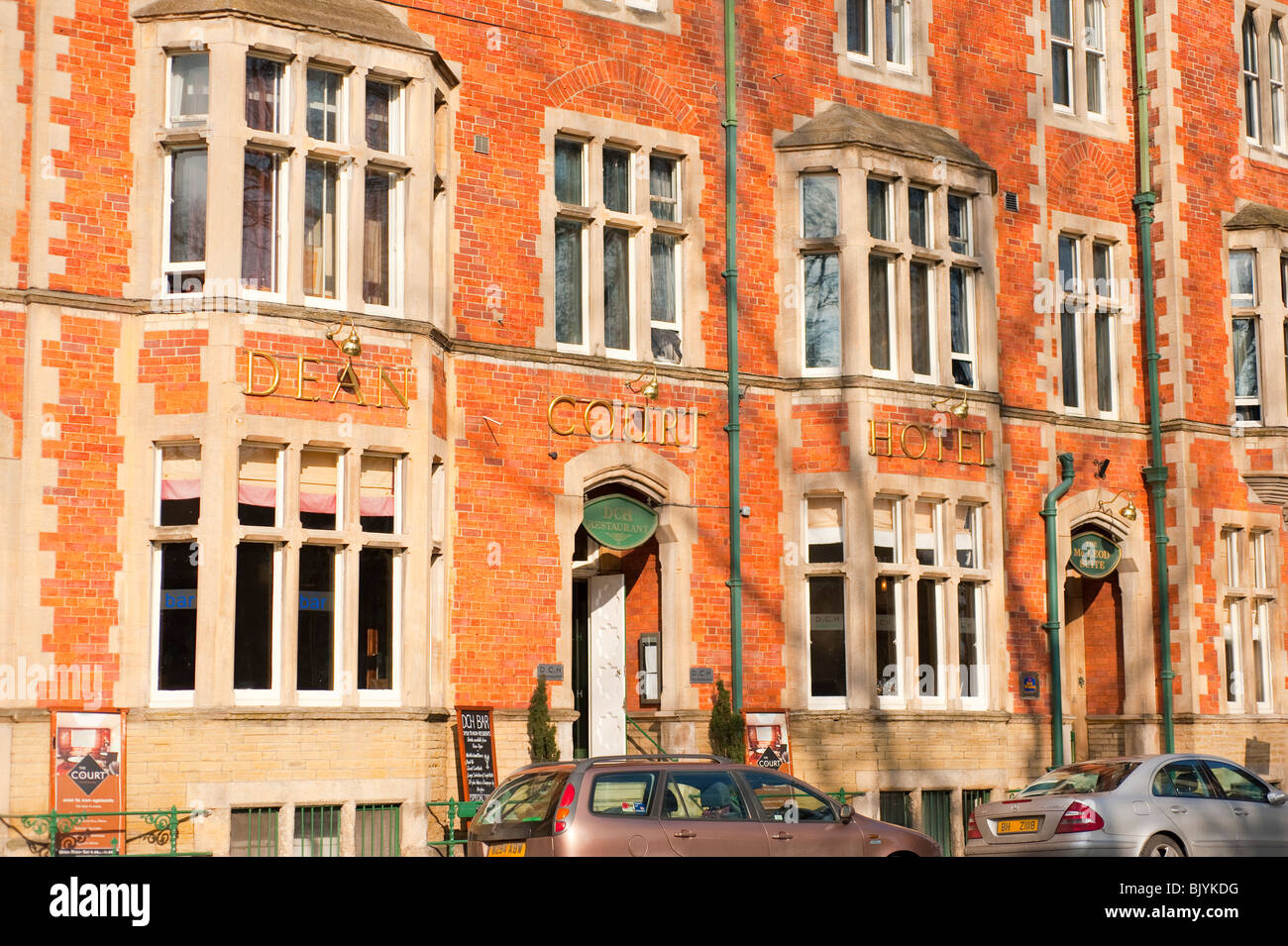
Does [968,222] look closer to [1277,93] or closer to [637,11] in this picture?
[637,11]

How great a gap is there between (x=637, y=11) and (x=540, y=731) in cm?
887

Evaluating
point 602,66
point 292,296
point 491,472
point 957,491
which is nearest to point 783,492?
point 957,491

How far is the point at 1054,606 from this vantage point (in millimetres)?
22891

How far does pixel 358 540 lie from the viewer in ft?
57.3

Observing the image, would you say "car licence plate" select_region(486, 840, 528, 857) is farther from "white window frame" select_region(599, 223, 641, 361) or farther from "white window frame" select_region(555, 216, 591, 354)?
"white window frame" select_region(599, 223, 641, 361)

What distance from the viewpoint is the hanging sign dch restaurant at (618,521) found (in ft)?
66.3

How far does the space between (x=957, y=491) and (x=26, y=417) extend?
11.4 meters

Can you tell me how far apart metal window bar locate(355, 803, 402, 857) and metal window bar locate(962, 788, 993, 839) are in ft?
25.5

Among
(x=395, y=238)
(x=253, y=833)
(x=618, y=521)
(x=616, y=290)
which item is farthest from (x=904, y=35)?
(x=253, y=833)

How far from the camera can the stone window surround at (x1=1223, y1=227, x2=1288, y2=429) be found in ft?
82.8

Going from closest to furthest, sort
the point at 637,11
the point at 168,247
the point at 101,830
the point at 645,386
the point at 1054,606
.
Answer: the point at 101,830
the point at 168,247
the point at 645,386
the point at 637,11
the point at 1054,606

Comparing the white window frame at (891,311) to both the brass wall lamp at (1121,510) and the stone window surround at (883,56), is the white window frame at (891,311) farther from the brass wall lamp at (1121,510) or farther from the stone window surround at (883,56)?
the brass wall lamp at (1121,510)

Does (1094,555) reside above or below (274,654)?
above

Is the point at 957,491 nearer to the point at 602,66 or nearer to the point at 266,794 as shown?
the point at 602,66
